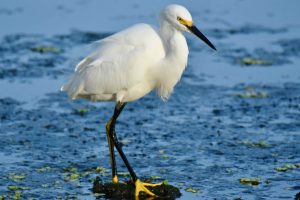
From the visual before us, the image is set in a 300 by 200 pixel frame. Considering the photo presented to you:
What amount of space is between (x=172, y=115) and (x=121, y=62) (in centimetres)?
240

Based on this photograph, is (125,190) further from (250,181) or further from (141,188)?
(250,181)

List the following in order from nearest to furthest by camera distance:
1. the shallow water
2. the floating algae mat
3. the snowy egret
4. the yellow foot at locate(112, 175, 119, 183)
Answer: the floating algae mat → the snowy egret → the yellow foot at locate(112, 175, 119, 183) → the shallow water

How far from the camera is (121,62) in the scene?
796 cm

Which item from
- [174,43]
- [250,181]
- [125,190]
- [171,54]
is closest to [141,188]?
[125,190]

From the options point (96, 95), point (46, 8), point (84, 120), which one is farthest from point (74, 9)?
point (96, 95)

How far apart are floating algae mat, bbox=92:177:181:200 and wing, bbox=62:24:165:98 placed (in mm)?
924

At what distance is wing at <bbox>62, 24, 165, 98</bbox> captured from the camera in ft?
25.9

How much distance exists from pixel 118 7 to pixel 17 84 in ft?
16.0

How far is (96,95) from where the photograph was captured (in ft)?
27.0

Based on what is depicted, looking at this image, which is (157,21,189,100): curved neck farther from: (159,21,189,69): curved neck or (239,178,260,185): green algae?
(239,178,260,185): green algae

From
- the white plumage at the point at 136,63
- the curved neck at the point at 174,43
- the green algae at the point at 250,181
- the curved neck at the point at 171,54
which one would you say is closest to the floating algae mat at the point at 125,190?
the green algae at the point at 250,181

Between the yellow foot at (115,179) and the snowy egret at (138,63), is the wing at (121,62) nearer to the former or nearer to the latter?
the snowy egret at (138,63)

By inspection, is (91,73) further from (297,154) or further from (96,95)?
(297,154)

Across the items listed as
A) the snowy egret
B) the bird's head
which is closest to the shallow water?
the snowy egret
